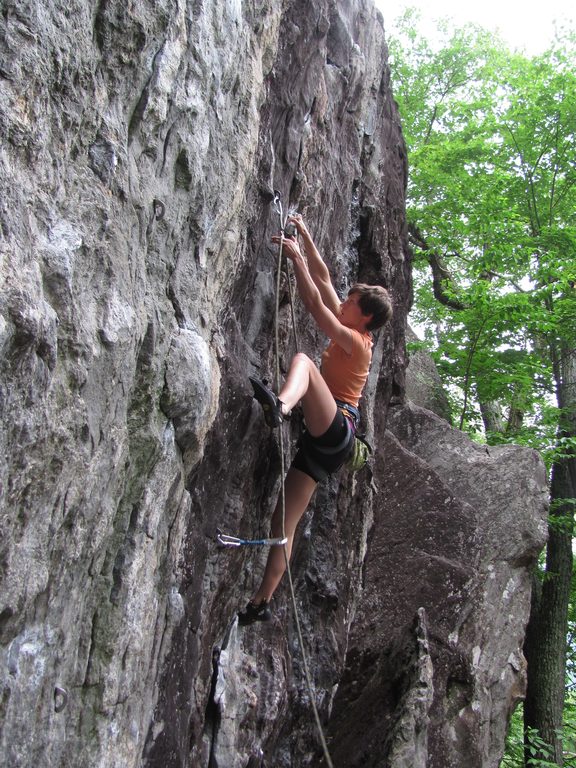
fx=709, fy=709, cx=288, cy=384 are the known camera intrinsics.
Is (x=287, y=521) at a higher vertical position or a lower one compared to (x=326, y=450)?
lower

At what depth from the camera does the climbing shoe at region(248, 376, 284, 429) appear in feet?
15.3

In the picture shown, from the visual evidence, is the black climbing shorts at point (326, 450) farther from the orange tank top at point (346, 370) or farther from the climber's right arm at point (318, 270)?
the climber's right arm at point (318, 270)

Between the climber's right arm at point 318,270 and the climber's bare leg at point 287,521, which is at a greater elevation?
the climber's right arm at point 318,270

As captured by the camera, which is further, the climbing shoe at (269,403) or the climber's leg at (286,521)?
the climber's leg at (286,521)

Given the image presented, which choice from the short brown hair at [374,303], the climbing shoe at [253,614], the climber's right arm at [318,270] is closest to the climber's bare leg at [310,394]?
the short brown hair at [374,303]

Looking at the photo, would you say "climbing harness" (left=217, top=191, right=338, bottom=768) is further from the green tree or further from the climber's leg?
the green tree

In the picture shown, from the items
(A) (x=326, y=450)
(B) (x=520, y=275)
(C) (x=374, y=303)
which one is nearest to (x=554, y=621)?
(B) (x=520, y=275)

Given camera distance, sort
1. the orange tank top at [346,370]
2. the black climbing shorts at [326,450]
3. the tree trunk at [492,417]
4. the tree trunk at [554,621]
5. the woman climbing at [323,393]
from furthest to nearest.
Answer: the tree trunk at [492,417], the tree trunk at [554,621], the orange tank top at [346,370], the black climbing shorts at [326,450], the woman climbing at [323,393]

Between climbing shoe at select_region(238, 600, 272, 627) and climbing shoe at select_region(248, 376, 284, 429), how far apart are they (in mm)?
1644

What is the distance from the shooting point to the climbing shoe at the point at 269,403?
184 inches

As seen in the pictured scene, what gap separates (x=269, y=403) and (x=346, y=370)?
1223mm

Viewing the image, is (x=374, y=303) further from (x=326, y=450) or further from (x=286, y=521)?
(x=286, y=521)

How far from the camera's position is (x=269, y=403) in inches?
186

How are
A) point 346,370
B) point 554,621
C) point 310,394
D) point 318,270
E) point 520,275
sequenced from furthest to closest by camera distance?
1. point 520,275
2. point 554,621
3. point 318,270
4. point 346,370
5. point 310,394
